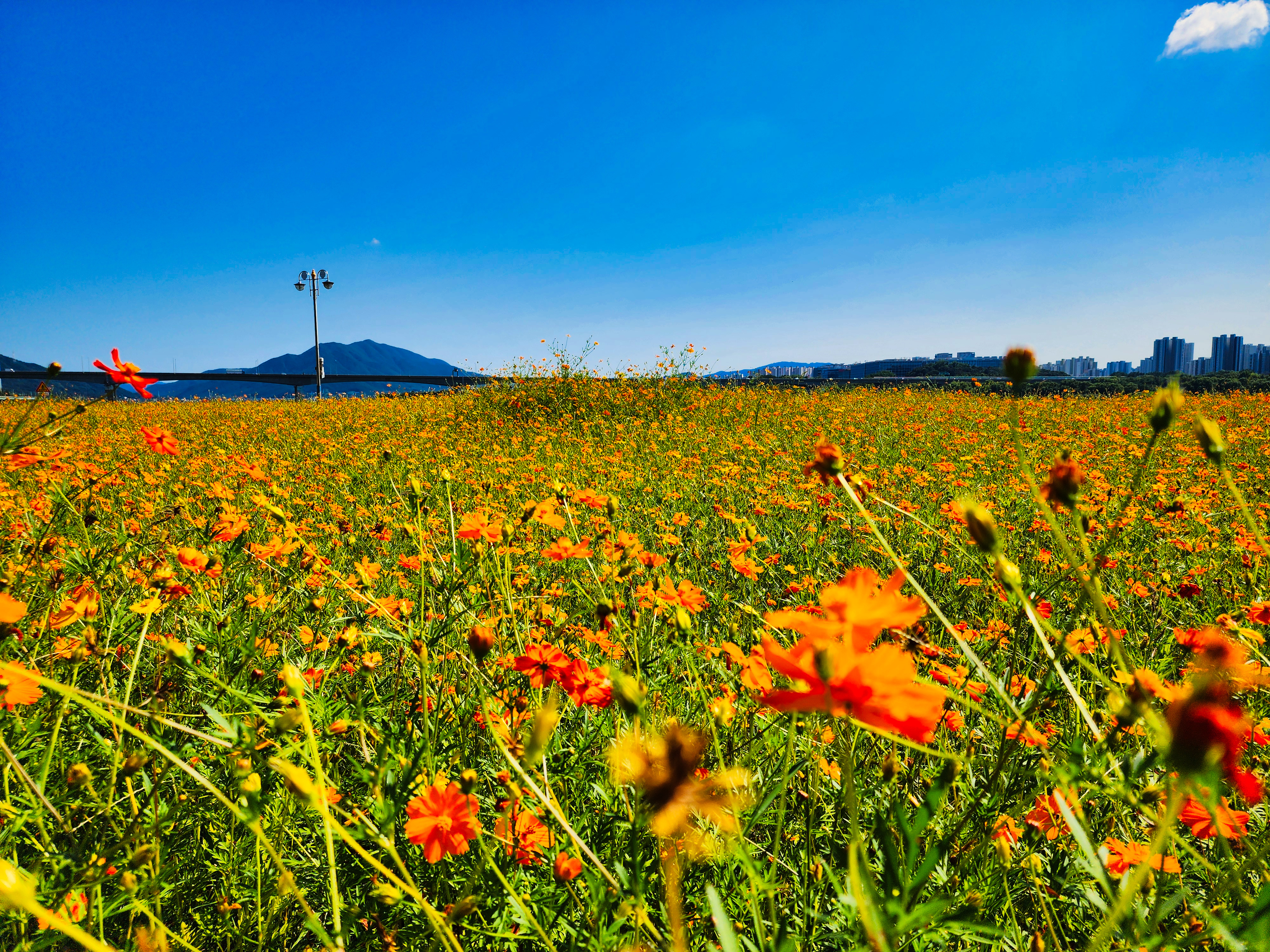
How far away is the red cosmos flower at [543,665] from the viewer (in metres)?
0.81

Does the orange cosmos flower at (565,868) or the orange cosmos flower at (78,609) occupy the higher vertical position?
the orange cosmos flower at (78,609)

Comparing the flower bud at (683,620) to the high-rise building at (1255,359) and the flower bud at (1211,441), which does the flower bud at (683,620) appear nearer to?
the flower bud at (1211,441)

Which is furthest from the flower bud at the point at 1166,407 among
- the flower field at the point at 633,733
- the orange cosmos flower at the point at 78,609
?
the orange cosmos flower at the point at 78,609

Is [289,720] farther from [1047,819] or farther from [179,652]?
[1047,819]

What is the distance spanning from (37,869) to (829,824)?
41.8 inches

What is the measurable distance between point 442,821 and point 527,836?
19 cm

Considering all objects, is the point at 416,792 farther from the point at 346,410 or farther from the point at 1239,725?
the point at 346,410

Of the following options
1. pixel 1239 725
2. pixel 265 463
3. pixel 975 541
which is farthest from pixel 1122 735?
pixel 265 463

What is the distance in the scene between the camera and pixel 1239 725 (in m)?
0.24

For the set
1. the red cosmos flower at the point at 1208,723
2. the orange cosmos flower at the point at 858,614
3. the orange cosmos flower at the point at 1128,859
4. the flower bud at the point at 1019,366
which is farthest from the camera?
the orange cosmos flower at the point at 1128,859

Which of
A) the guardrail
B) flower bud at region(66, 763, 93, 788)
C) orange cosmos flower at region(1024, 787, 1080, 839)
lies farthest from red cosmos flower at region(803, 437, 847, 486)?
the guardrail

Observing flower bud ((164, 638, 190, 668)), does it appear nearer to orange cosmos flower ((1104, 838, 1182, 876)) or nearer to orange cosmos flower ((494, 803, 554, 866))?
orange cosmos flower ((494, 803, 554, 866))

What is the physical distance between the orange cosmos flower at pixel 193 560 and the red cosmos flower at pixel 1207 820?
1428mm

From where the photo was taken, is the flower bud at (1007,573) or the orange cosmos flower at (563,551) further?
the orange cosmos flower at (563,551)
